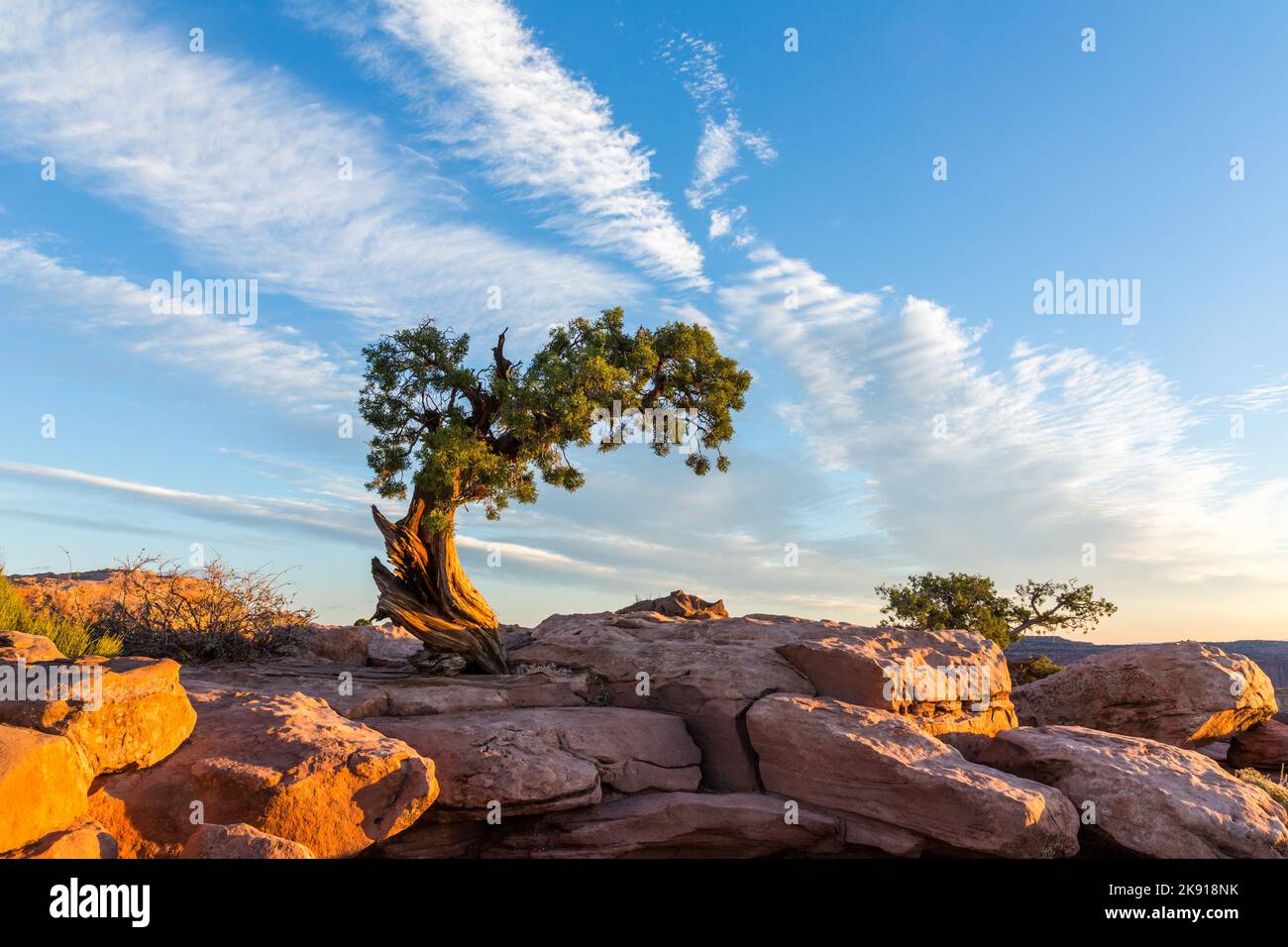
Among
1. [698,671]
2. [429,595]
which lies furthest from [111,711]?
[698,671]

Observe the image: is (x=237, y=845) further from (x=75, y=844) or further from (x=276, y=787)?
(x=75, y=844)

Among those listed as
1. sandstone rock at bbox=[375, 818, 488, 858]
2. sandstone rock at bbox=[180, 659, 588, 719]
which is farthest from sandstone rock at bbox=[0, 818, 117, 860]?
sandstone rock at bbox=[180, 659, 588, 719]

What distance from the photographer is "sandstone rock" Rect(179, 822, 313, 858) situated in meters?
8.52

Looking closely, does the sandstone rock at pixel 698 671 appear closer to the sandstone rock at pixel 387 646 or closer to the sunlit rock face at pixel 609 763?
the sunlit rock face at pixel 609 763

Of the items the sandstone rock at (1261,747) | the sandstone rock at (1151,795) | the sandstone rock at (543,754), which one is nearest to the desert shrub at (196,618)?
the sandstone rock at (543,754)

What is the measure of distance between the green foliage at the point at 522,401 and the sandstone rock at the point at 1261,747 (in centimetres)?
1740

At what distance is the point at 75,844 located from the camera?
8.16m

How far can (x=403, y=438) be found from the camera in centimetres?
1998


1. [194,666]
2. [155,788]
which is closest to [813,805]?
[155,788]

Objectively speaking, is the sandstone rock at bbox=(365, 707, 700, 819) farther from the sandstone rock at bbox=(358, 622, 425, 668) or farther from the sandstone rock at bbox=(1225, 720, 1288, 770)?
the sandstone rock at bbox=(1225, 720, 1288, 770)

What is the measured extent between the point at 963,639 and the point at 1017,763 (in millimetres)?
4740

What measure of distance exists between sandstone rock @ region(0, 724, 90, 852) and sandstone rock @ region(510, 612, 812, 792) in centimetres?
916

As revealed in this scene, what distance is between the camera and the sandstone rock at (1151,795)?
12.5 m
